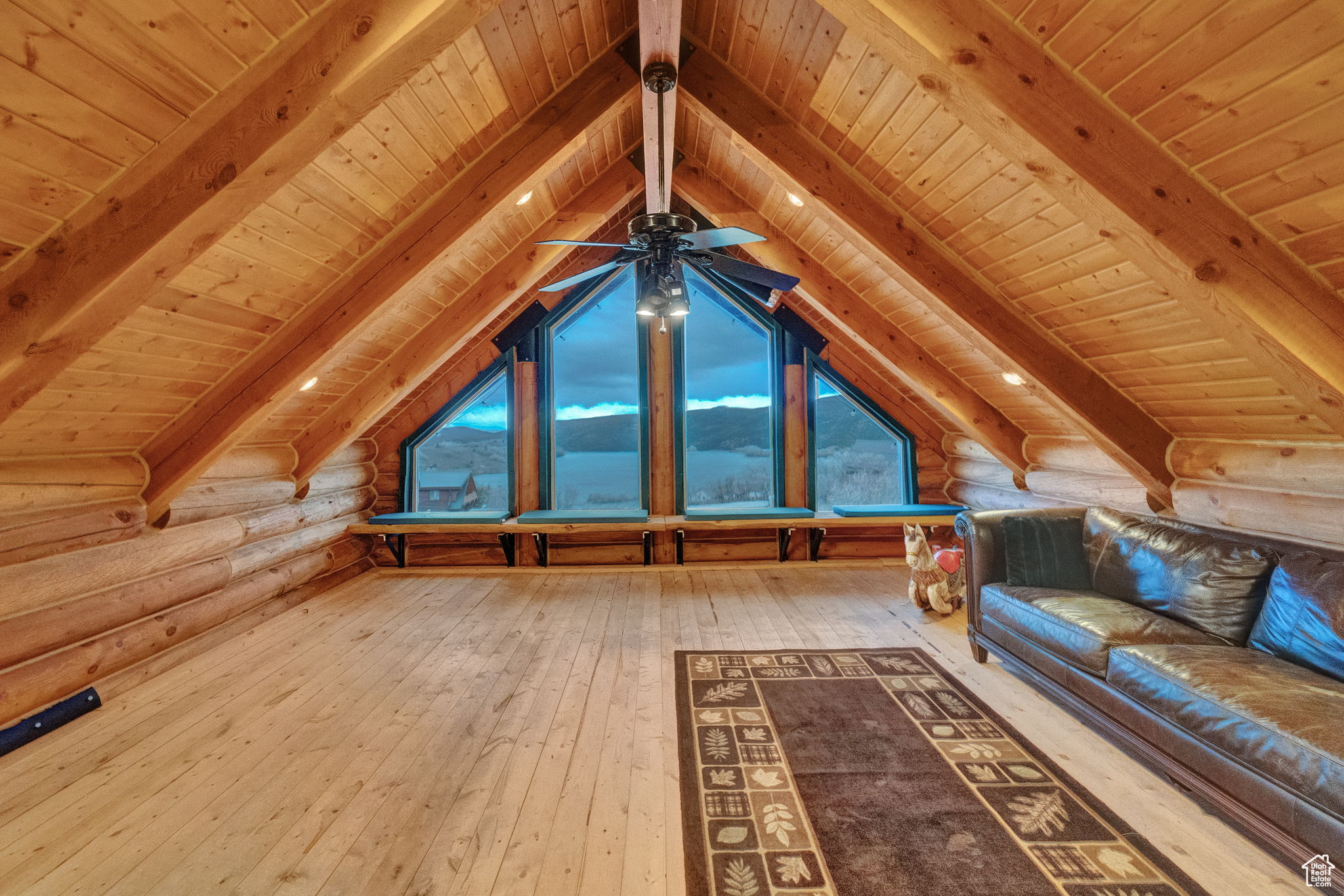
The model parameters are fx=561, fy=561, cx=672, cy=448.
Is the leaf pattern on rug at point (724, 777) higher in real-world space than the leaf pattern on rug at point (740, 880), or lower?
higher

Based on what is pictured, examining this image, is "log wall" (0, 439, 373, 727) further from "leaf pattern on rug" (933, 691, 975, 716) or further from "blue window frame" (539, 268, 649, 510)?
"leaf pattern on rug" (933, 691, 975, 716)

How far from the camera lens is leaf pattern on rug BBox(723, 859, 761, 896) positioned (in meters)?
1.66

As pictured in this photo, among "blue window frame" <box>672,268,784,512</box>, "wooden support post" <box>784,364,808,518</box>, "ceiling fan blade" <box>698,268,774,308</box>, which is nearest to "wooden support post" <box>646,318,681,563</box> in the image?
"blue window frame" <box>672,268,784,512</box>

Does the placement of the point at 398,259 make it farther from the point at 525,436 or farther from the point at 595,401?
the point at 595,401

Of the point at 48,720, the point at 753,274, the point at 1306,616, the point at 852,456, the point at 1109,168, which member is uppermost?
the point at 753,274

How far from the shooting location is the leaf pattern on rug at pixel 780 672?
3.10m

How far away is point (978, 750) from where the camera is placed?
7.75ft

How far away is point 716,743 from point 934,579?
2.41 metres

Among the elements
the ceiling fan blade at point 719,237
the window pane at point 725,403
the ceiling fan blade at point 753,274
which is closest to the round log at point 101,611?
the ceiling fan blade at point 719,237

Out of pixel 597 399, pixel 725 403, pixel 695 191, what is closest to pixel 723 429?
pixel 725 403

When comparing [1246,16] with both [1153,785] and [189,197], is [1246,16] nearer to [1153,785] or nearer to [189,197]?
[1153,785]

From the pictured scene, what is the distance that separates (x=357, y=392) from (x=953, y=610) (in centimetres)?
488

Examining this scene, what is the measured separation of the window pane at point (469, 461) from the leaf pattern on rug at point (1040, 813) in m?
5.20

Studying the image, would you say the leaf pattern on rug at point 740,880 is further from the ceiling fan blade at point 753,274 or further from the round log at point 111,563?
the round log at point 111,563
